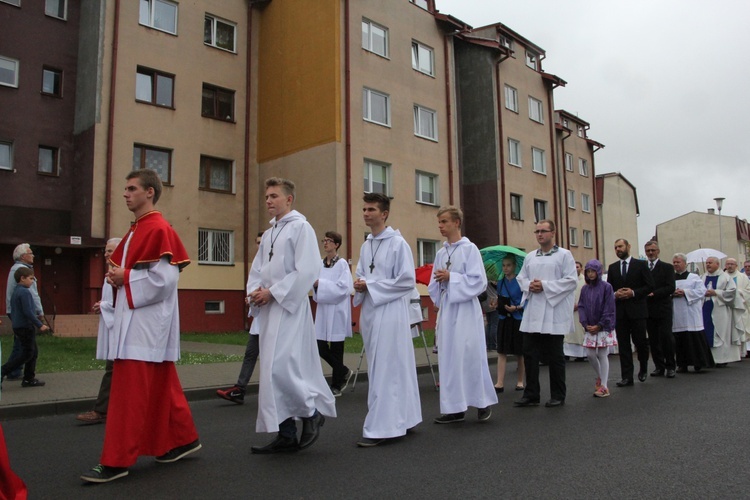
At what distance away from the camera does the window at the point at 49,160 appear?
21938 mm

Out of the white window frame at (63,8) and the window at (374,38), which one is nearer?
the white window frame at (63,8)

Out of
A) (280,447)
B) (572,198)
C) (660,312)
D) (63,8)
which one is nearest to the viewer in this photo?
(280,447)

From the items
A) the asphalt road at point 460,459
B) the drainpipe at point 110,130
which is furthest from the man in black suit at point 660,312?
the drainpipe at point 110,130

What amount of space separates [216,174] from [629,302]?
18.5m

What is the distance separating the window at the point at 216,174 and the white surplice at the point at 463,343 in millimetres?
18909

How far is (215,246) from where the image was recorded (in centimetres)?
2462

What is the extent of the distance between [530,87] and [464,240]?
96.9 ft

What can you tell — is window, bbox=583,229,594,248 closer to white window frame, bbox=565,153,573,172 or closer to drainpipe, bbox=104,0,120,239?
white window frame, bbox=565,153,573,172

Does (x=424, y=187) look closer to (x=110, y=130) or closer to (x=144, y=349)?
(x=110, y=130)

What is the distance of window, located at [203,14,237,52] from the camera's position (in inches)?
985

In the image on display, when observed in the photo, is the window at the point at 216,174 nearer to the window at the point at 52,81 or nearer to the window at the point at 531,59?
the window at the point at 52,81

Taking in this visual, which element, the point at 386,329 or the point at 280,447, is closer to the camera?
the point at 280,447

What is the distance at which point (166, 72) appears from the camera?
23281 millimetres

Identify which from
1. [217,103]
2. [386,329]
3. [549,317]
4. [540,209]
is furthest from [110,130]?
[540,209]
